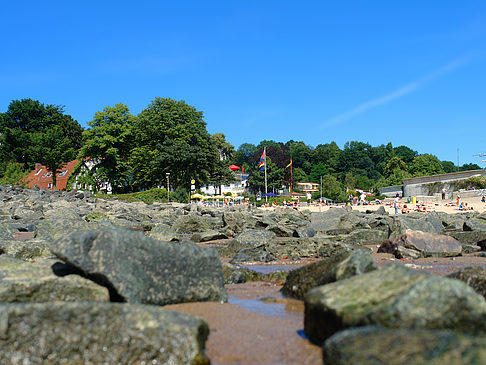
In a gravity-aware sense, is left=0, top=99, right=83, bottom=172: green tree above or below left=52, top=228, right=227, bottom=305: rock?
above

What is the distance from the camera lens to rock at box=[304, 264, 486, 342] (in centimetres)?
302

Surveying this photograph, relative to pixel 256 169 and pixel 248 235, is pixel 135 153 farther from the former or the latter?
pixel 248 235

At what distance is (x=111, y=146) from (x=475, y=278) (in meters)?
58.4

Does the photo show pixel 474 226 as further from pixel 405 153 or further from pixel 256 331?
pixel 405 153

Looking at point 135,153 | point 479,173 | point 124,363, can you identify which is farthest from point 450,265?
point 135,153

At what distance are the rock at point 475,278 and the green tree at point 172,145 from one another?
1981 inches

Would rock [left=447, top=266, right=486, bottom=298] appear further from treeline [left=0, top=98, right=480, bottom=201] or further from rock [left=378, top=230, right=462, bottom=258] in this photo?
treeline [left=0, top=98, right=480, bottom=201]

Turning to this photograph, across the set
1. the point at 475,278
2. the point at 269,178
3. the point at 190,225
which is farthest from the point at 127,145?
the point at 475,278

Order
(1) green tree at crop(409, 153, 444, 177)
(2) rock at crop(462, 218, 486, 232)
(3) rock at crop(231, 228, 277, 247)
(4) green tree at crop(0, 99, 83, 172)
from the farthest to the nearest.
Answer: (1) green tree at crop(409, 153, 444, 177) < (4) green tree at crop(0, 99, 83, 172) < (2) rock at crop(462, 218, 486, 232) < (3) rock at crop(231, 228, 277, 247)

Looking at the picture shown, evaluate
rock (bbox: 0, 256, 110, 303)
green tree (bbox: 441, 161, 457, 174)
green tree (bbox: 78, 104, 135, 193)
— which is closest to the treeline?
green tree (bbox: 78, 104, 135, 193)

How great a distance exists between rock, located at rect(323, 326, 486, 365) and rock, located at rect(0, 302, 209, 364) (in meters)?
1.07

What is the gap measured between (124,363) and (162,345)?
285 millimetres

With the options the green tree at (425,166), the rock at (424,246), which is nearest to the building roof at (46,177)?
the green tree at (425,166)

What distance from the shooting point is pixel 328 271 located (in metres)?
4.91
